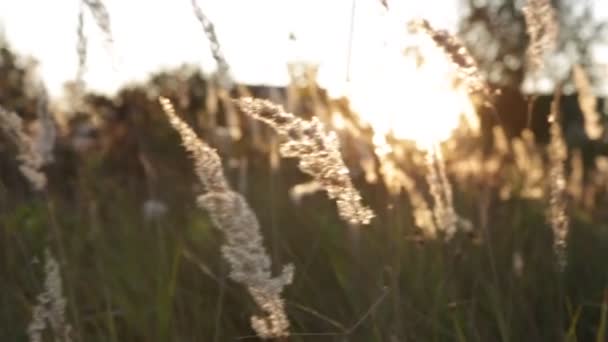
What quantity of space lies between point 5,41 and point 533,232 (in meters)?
1.69

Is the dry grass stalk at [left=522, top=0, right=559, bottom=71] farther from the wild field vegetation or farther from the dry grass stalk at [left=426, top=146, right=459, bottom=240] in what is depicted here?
the dry grass stalk at [left=426, top=146, right=459, bottom=240]

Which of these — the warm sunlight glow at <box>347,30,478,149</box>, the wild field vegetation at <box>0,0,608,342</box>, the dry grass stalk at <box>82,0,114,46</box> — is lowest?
the wild field vegetation at <box>0,0,608,342</box>

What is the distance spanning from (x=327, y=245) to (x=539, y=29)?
0.99 metres

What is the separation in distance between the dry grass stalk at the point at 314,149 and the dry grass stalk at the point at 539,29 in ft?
1.83

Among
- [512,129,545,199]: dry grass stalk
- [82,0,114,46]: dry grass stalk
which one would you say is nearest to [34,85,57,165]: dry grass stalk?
[82,0,114,46]: dry grass stalk

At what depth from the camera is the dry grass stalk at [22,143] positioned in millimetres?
1370

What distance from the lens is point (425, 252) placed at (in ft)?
7.70

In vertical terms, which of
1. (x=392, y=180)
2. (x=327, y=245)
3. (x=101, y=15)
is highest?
(x=101, y=15)

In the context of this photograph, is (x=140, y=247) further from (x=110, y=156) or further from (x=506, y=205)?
(x=110, y=156)

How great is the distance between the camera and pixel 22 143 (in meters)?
1.42

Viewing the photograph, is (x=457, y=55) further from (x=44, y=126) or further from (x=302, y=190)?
(x=302, y=190)

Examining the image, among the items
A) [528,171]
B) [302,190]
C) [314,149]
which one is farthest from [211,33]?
[528,171]

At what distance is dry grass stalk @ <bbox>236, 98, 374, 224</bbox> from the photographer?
1021 mm

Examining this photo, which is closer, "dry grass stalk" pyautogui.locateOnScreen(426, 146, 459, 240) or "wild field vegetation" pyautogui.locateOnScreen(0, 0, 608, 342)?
"wild field vegetation" pyautogui.locateOnScreen(0, 0, 608, 342)
